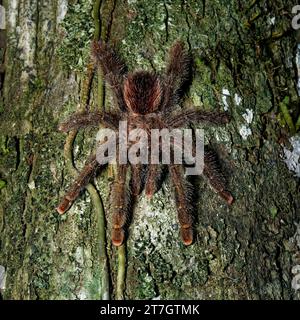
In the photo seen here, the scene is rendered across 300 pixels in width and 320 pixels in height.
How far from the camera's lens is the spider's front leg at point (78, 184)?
3.48 meters

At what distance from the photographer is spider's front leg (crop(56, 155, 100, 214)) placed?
11.4 ft

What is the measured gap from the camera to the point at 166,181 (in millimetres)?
3684

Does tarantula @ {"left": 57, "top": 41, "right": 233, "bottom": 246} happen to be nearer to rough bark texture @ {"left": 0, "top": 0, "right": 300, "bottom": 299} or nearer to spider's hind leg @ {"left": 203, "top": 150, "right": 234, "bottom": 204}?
spider's hind leg @ {"left": 203, "top": 150, "right": 234, "bottom": 204}

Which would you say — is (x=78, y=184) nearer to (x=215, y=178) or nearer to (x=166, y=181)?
(x=166, y=181)

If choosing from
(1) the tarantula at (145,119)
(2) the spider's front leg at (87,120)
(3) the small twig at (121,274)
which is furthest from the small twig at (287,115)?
(3) the small twig at (121,274)

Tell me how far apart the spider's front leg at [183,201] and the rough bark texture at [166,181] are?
0.36 feet

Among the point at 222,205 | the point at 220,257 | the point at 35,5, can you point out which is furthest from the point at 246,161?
the point at 35,5

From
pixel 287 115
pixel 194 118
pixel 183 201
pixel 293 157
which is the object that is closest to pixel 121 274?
pixel 183 201

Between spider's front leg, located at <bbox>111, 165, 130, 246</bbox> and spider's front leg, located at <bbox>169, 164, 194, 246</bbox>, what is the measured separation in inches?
14.8

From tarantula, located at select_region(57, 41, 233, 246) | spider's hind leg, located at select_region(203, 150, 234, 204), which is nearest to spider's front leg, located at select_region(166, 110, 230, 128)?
tarantula, located at select_region(57, 41, 233, 246)

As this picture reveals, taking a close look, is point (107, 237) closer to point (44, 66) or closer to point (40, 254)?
point (40, 254)

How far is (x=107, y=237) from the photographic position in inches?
136

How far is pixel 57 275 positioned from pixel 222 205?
1376 millimetres
